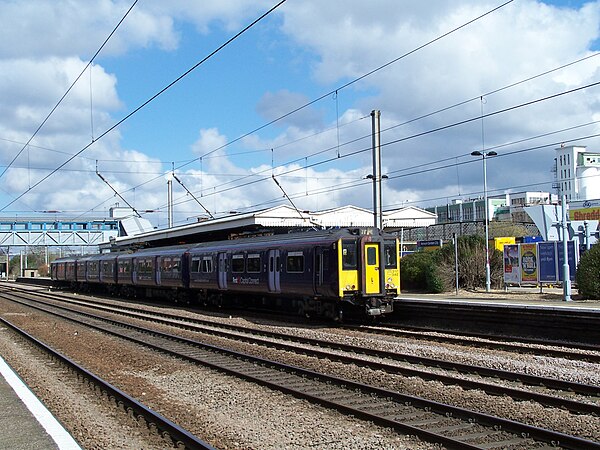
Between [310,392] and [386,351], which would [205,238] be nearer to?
[386,351]

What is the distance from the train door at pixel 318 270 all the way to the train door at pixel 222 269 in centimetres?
730

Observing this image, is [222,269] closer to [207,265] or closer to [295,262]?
[207,265]

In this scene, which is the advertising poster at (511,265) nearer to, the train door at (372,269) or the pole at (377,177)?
the pole at (377,177)

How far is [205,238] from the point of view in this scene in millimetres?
43812

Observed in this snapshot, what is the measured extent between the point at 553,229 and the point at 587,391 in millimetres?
23937

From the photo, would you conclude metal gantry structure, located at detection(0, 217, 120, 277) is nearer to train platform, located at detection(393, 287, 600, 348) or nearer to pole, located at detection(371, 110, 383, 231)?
pole, located at detection(371, 110, 383, 231)

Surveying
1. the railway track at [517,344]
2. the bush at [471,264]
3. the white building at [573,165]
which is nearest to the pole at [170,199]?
the bush at [471,264]

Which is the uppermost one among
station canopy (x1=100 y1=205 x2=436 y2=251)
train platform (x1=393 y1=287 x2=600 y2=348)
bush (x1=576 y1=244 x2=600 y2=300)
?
station canopy (x1=100 y1=205 x2=436 y2=251)

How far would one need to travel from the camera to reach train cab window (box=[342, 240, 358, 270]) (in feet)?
62.4

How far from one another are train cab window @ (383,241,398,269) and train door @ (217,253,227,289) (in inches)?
331

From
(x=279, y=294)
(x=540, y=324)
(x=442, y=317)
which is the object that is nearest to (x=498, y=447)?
(x=540, y=324)

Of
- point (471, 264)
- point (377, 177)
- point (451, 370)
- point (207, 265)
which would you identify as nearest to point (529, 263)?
point (471, 264)

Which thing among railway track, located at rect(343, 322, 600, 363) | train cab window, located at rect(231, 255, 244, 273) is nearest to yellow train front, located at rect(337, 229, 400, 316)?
railway track, located at rect(343, 322, 600, 363)

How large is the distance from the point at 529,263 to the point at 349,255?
1307cm
